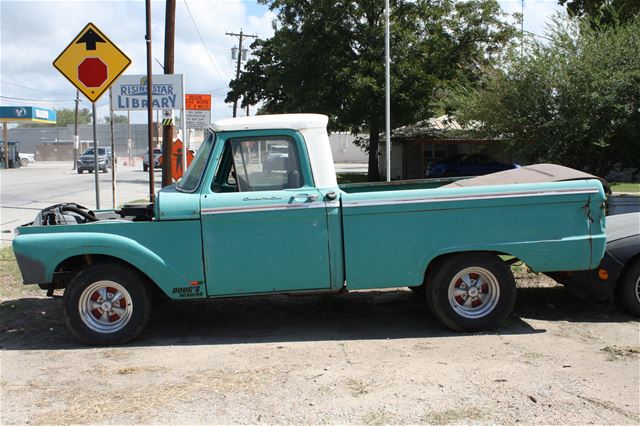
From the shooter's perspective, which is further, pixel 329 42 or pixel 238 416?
pixel 329 42

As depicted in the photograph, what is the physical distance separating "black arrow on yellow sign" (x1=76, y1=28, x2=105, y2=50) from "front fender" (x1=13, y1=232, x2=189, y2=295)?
489 cm

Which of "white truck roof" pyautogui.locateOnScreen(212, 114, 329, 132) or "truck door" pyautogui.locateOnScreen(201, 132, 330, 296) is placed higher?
"white truck roof" pyautogui.locateOnScreen(212, 114, 329, 132)

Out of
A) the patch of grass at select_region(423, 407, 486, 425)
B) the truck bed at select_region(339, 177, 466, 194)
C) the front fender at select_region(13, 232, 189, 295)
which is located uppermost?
the truck bed at select_region(339, 177, 466, 194)

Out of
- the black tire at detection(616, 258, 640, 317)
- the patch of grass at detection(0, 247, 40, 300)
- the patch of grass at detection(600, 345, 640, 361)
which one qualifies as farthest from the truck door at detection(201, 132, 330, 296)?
the patch of grass at detection(0, 247, 40, 300)

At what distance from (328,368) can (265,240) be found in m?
1.28

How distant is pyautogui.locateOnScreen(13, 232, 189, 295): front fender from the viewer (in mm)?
5547

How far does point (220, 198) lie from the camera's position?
564 cm

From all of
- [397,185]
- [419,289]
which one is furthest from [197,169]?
[419,289]

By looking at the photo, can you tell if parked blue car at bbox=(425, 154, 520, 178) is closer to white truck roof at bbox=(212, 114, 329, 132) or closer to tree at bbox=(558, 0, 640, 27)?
tree at bbox=(558, 0, 640, 27)

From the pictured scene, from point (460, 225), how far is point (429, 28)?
78.5 ft

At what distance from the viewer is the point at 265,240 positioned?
5621mm

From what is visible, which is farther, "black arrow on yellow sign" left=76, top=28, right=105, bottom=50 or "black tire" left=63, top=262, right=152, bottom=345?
"black arrow on yellow sign" left=76, top=28, right=105, bottom=50

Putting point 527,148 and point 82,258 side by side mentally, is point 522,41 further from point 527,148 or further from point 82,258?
point 82,258

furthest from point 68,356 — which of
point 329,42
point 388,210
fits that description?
point 329,42
